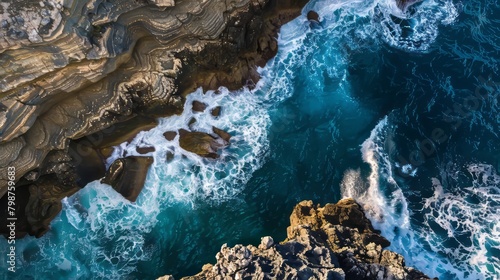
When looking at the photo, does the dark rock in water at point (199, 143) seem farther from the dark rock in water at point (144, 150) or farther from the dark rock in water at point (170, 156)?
the dark rock in water at point (144, 150)

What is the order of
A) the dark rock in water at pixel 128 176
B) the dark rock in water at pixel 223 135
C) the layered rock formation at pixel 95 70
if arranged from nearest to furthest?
the layered rock formation at pixel 95 70 → the dark rock in water at pixel 128 176 → the dark rock in water at pixel 223 135

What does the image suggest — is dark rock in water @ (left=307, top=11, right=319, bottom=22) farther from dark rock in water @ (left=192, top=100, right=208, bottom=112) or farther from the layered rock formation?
dark rock in water @ (left=192, top=100, right=208, bottom=112)

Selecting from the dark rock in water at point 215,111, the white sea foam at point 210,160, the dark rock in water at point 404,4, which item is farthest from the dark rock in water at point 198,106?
the dark rock in water at point 404,4

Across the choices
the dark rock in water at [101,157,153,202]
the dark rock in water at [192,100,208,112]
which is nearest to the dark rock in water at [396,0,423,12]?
the dark rock in water at [192,100,208,112]

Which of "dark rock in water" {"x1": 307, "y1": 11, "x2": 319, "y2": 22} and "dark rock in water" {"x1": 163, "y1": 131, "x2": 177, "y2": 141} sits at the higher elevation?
"dark rock in water" {"x1": 307, "y1": 11, "x2": 319, "y2": 22}

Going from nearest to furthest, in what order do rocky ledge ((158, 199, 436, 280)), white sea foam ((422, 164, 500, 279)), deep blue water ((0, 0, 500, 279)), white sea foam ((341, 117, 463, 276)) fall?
rocky ledge ((158, 199, 436, 280))
white sea foam ((422, 164, 500, 279))
white sea foam ((341, 117, 463, 276))
deep blue water ((0, 0, 500, 279))

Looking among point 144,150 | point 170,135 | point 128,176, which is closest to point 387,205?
point 170,135
